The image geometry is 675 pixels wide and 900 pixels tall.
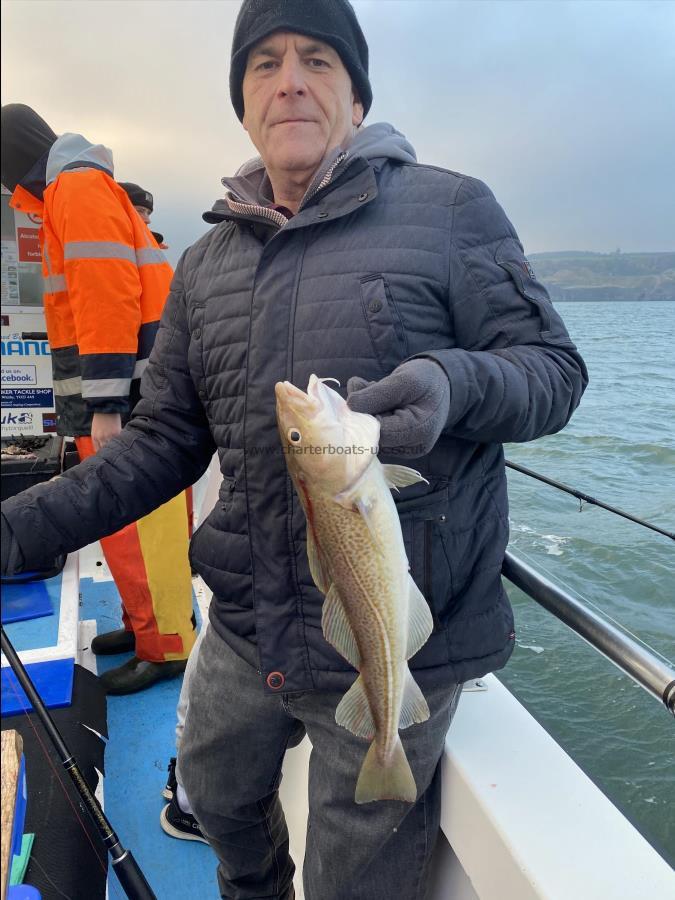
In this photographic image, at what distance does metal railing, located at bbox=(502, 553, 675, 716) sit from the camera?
4.99ft

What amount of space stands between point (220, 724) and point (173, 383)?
1000 millimetres

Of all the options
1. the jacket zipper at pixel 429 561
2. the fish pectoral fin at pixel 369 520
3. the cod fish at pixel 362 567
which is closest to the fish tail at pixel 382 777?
the cod fish at pixel 362 567

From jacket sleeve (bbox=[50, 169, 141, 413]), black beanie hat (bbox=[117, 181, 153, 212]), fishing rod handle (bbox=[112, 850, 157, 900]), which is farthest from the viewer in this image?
black beanie hat (bbox=[117, 181, 153, 212])

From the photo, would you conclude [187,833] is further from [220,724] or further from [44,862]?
[220,724]

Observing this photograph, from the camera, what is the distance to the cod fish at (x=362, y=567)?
4.10ft

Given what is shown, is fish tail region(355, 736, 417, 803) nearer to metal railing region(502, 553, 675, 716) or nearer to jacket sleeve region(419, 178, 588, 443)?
metal railing region(502, 553, 675, 716)

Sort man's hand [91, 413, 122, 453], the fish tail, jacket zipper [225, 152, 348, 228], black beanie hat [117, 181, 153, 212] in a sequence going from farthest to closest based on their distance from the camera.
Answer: black beanie hat [117, 181, 153, 212]
man's hand [91, 413, 122, 453]
jacket zipper [225, 152, 348, 228]
the fish tail

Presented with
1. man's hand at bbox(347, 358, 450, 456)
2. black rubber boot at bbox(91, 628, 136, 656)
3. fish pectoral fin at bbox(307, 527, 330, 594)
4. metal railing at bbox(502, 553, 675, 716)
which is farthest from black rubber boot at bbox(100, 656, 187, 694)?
man's hand at bbox(347, 358, 450, 456)

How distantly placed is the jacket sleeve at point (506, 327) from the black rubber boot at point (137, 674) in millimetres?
2586

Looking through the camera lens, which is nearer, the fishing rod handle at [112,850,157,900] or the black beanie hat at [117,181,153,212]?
the fishing rod handle at [112,850,157,900]

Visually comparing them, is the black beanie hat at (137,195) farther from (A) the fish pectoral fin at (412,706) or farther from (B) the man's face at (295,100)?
(A) the fish pectoral fin at (412,706)

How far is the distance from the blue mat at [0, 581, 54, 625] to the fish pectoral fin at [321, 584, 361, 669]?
2.28 meters

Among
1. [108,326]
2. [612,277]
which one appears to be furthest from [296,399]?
[612,277]

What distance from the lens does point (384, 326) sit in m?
1.51
